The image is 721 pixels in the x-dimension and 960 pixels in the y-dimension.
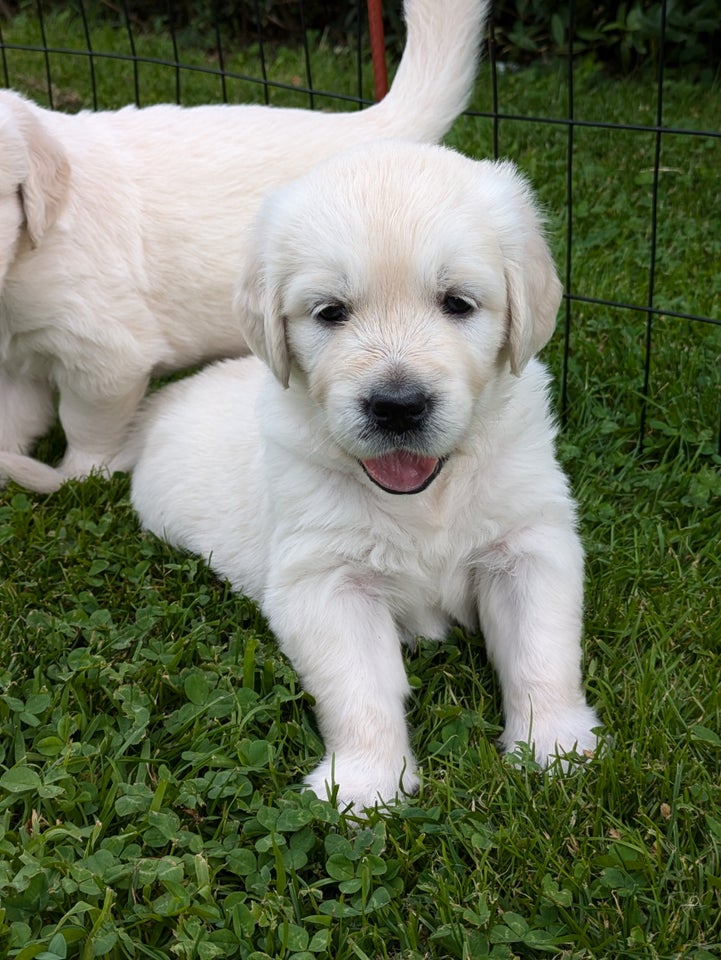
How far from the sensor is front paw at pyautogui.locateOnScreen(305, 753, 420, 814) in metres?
2.29

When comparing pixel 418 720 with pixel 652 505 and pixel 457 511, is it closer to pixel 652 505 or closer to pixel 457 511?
pixel 457 511

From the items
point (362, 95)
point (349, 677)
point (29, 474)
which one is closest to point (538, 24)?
point (362, 95)

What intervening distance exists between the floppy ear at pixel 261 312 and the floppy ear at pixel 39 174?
0.96m

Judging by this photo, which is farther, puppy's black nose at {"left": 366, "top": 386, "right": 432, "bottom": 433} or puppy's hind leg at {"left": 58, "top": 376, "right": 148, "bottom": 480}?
puppy's hind leg at {"left": 58, "top": 376, "right": 148, "bottom": 480}

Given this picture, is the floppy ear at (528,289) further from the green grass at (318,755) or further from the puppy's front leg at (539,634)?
the green grass at (318,755)

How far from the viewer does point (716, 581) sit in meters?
2.95

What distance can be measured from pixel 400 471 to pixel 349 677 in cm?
47

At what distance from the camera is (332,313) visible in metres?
2.42

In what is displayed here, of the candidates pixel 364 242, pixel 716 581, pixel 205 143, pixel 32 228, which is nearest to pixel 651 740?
pixel 716 581

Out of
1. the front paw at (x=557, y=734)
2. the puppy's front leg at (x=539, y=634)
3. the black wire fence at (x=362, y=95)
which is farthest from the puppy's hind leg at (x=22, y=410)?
the front paw at (x=557, y=734)

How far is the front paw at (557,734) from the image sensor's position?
2.38 meters

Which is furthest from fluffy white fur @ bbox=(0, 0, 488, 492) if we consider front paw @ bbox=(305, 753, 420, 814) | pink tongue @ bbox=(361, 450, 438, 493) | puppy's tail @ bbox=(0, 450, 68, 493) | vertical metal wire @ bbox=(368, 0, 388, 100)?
front paw @ bbox=(305, 753, 420, 814)

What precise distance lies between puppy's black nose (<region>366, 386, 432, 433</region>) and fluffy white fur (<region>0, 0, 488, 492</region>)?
1.30 m

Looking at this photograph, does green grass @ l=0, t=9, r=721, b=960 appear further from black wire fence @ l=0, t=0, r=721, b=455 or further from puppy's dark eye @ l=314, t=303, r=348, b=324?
puppy's dark eye @ l=314, t=303, r=348, b=324
